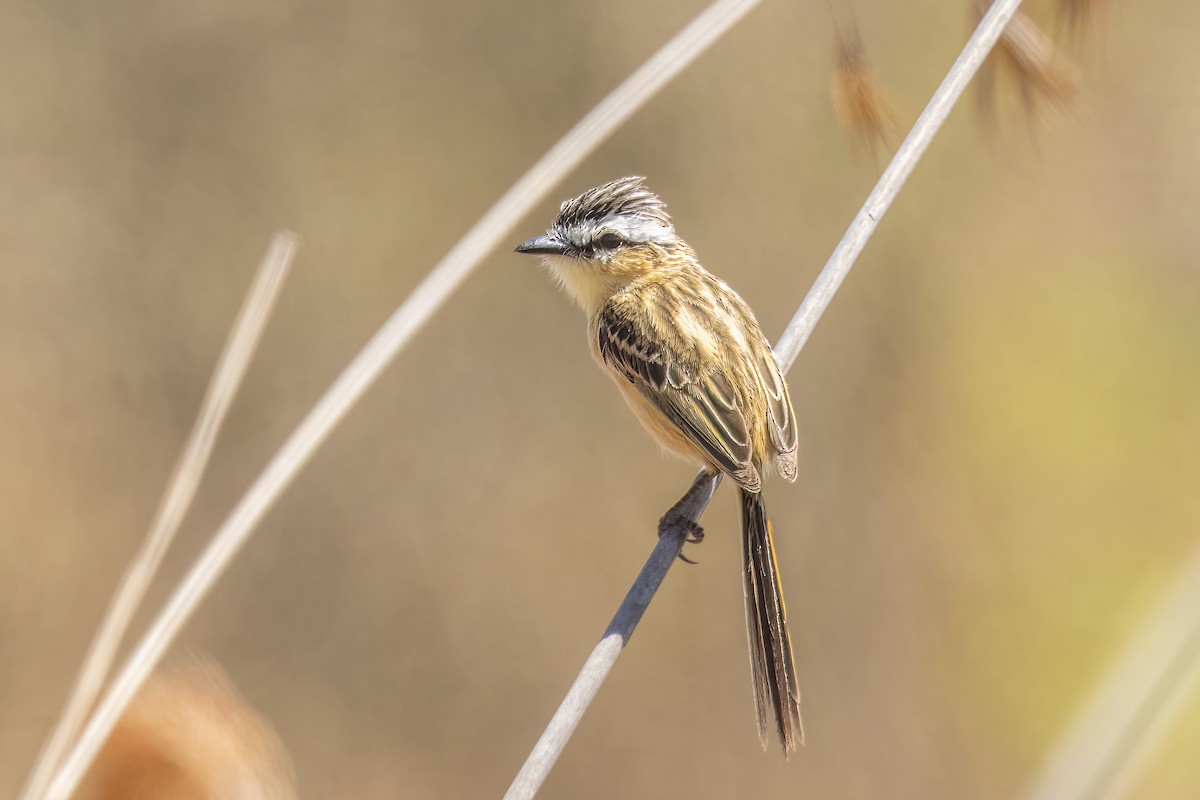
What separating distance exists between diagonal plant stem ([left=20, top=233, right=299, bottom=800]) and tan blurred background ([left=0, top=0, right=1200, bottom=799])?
423 centimetres

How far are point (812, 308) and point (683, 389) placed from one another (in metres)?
0.73

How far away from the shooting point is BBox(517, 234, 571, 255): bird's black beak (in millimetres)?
4375

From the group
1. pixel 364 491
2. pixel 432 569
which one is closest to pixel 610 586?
pixel 432 569

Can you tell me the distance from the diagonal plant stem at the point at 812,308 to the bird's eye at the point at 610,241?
0.93 meters

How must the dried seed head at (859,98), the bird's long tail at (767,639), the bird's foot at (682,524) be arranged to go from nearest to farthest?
the dried seed head at (859,98) → the bird's long tail at (767,639) → the bird's foot at (682,524)

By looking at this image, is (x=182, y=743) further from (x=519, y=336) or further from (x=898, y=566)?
(x=898, y=566)

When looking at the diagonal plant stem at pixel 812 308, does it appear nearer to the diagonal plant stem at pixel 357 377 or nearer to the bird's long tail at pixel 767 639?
the bird's long tail at pixel 767 639

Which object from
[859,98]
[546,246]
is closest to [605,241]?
[546,246]

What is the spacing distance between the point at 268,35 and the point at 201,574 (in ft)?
18.4

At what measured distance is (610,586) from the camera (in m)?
7.35

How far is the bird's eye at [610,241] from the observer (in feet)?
14.7

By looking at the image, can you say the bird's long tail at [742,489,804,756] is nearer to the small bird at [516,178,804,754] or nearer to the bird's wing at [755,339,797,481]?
the small bird at [516,178,804,754]

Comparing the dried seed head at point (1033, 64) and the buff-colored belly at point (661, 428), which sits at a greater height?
the dried seed head at point (1033, 64)

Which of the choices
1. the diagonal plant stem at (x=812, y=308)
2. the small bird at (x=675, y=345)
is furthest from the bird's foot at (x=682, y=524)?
the small bird at (x=675, y=345)
